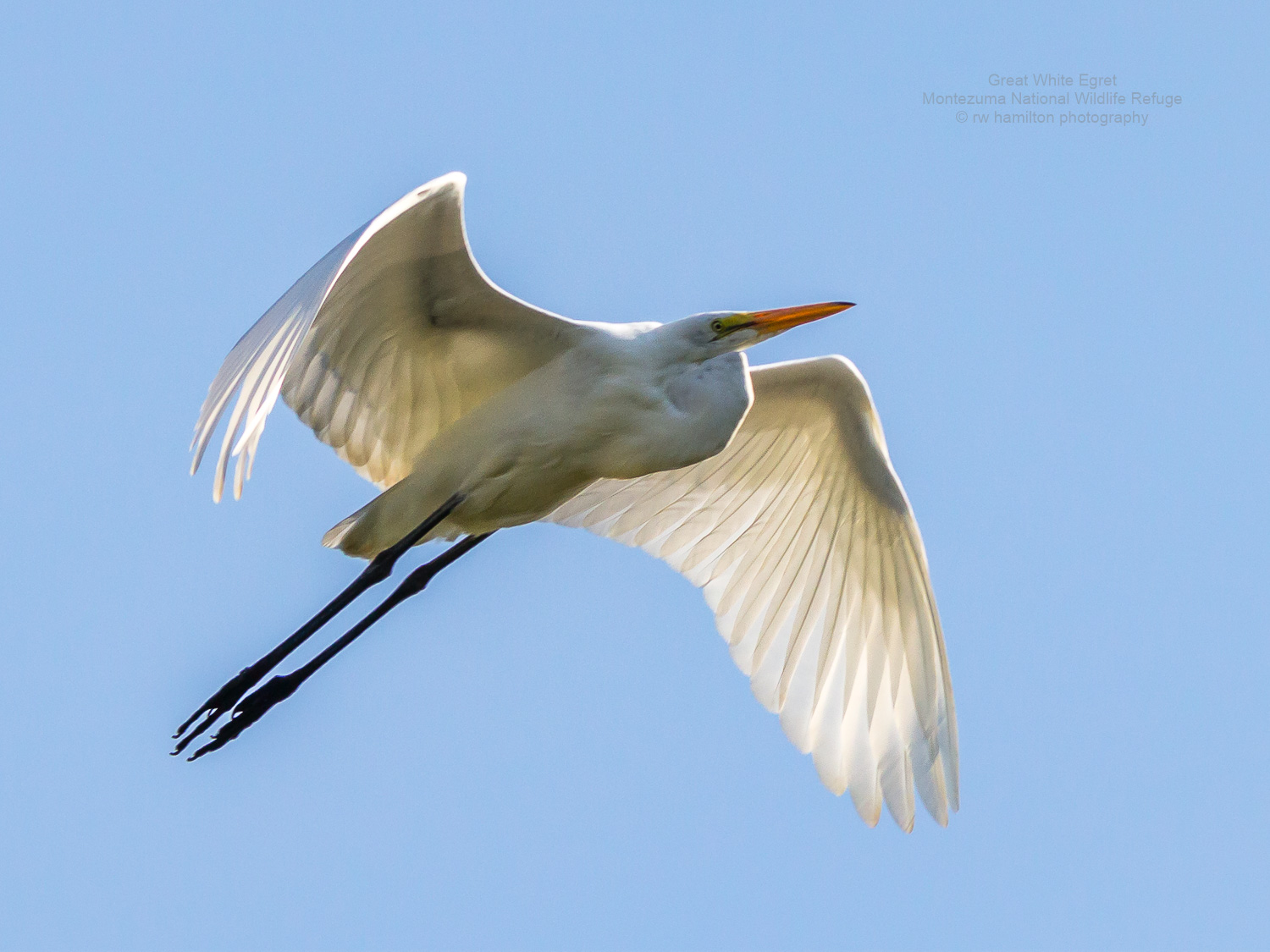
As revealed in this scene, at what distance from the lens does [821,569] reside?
945 cm

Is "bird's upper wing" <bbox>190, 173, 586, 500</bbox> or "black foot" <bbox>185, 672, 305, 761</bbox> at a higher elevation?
"bird's upper wing" <bbox>190, 173, 586, 500</bbox>

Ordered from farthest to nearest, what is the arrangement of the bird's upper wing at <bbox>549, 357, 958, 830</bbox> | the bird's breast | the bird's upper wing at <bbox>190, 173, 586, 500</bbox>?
the bird's upper wing at <bbox>549, 357, 958, 830</bbox>
the bird's breast
the bird's upper wing at <bbox>190, 173, 586, 500</bbox>

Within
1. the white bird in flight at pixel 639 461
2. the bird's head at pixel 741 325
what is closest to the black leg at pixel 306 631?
the white bird in flight at pixel 639 461

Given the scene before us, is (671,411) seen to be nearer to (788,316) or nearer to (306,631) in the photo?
(788,316)

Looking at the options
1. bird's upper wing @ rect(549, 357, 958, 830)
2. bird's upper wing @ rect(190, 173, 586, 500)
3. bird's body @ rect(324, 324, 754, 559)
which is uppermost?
bird's upper wing @ rect(190, 173, 586, 500)

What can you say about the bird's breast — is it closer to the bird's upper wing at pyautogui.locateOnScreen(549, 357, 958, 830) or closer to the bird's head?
the bird's head

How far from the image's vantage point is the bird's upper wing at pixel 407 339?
7551 millimetres

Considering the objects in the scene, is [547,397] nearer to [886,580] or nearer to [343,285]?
[343,285]

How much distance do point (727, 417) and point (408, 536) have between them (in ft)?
5.95

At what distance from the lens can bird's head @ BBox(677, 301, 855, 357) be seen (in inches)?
309

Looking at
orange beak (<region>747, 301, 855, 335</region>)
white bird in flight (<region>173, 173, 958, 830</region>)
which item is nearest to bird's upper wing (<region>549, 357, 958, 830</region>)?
white bird in flight (<region>173, 173, 958, 830</region>)

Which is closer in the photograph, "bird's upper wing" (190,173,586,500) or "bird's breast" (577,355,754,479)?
"bird's upper wing" (190,173,586,500)

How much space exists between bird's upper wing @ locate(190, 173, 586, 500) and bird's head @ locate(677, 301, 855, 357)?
0.58m

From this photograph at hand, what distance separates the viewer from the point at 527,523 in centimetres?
881
